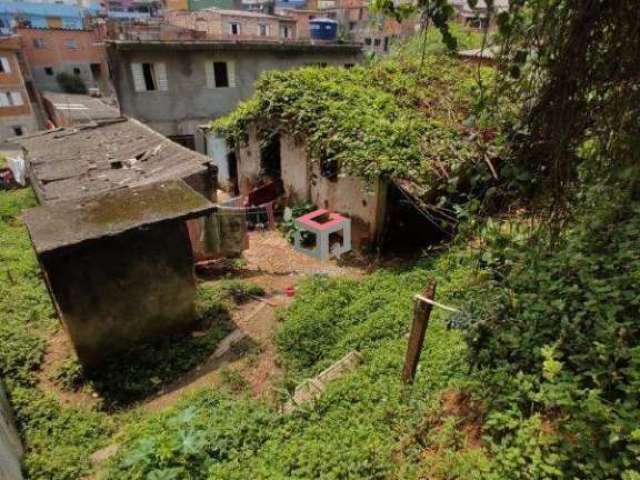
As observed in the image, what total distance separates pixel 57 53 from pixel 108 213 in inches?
1432

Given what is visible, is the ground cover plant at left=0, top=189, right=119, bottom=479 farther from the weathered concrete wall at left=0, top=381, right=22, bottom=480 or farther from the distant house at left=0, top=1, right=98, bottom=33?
the distant house at left=0, top=1, right=98, bottom=33

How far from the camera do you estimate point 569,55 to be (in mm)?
2707

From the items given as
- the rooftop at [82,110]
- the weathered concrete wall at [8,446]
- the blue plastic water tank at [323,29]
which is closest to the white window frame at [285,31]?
the blue plastic water tank at [323,29]

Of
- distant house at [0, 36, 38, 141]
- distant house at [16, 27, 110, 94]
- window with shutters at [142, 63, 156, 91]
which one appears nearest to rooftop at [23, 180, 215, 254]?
window with shutters at [142, 63, 156, 91]

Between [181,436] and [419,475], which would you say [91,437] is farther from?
[419,475]

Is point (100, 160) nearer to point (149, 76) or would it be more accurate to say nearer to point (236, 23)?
point (149, 76)

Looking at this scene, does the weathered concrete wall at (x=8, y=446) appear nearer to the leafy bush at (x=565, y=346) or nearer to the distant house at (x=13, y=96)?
the leafy bush at (x=565, y=346)

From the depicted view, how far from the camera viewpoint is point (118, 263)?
6.12 m

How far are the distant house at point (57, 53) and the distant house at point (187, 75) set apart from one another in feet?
62.2

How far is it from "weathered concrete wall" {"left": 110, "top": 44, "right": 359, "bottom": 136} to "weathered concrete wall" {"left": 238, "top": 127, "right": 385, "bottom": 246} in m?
5.96

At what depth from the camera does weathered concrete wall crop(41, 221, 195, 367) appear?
577 cm

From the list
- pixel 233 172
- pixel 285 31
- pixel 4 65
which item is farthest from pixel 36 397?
pixel 285 31

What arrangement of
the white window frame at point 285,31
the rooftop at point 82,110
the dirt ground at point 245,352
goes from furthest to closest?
the white window frame at point 285,31 < the rooftop at point 82,110 < the dirt ground at point 245,352

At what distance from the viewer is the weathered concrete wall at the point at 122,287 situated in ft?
18.9
